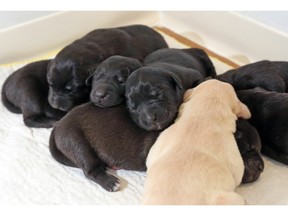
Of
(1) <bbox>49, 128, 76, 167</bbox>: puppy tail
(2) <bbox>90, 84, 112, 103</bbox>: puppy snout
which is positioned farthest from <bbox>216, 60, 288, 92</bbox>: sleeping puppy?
(1) <bbox>49, 128, 76, 167</bbox>: puppy tail

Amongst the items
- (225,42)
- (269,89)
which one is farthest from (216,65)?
(269,89)

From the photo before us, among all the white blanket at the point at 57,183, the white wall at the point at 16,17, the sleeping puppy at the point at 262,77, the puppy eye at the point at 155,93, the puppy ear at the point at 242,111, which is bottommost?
the white blanket at the point at 57,183

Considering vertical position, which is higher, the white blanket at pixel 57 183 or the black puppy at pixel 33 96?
the black puppy at pixel 33 96

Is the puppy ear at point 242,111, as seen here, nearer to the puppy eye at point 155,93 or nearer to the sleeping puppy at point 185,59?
the puppy eye at point 155,93

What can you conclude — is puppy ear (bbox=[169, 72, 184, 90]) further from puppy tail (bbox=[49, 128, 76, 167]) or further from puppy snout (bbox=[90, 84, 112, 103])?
puppy tail (bbox=[49, 128, 76, 167])

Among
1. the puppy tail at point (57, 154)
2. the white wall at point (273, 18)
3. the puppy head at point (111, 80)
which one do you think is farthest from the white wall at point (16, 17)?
the white wall at point (273, 18)

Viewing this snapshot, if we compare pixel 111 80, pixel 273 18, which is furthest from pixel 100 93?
pixel 273 18

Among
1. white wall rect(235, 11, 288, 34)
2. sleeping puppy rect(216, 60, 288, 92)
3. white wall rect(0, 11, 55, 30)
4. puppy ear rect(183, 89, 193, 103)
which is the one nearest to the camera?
puppy ear rect(183, 89, 193, 103)

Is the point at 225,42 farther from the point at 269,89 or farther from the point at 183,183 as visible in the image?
the point at 183,183
